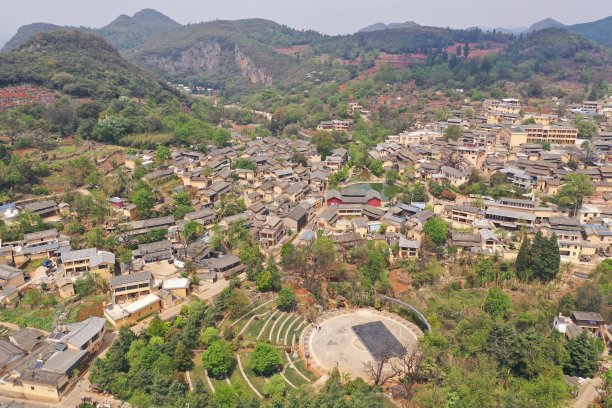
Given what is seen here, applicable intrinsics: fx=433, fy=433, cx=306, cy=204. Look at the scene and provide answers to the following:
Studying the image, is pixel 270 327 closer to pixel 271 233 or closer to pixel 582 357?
pixel 271 233

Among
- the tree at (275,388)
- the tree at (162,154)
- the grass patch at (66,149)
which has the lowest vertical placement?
the tree at (275,388)

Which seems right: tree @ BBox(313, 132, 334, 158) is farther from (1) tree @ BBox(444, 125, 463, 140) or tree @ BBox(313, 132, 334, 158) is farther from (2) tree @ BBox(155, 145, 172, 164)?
(2) tree @ BBox(155, 145, 172, 164)

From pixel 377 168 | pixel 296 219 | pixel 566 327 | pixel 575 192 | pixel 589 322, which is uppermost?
pixel 377 168

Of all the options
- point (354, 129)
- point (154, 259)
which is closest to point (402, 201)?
point (154, 259)

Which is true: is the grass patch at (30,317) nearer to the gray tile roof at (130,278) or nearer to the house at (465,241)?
the gray tile roof at (130,278)

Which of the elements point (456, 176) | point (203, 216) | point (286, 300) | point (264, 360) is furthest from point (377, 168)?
point (264, 360)

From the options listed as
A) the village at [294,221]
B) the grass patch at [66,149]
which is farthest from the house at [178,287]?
the grass patch at [66,149]
